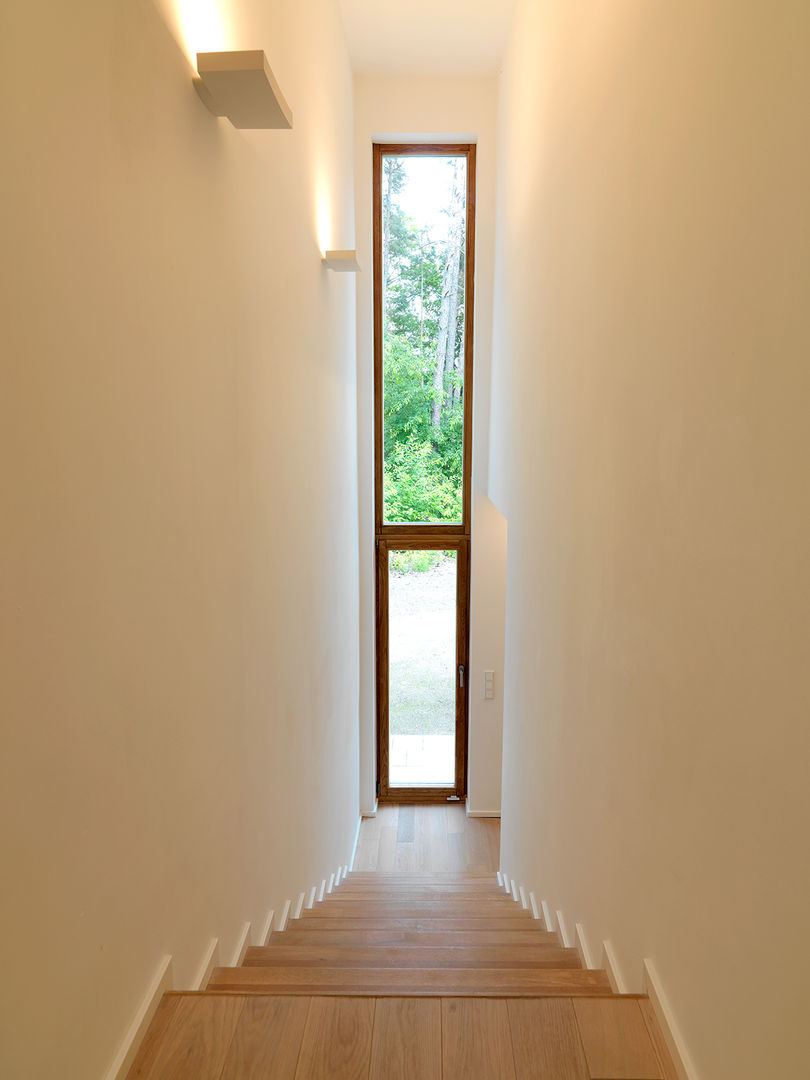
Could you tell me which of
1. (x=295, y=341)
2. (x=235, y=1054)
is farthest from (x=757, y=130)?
(x=295, y=341)

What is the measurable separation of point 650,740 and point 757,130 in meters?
1.31

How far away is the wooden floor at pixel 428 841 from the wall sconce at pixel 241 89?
18.0 feet

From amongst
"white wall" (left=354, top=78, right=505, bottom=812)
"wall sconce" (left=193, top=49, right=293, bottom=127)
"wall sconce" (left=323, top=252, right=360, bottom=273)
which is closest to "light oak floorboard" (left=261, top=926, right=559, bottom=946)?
"wall sconce" (left=193, top=49, right=293, bottom=127)

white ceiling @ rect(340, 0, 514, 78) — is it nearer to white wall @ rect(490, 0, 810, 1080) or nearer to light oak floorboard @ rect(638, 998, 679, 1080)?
white wall @ rect(490, 0, 810, 1080)

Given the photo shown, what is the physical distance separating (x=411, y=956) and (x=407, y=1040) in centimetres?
104

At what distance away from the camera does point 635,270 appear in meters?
2.20

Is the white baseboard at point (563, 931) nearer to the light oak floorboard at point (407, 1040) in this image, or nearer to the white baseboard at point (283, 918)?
the white baseboard at point (283, 918)

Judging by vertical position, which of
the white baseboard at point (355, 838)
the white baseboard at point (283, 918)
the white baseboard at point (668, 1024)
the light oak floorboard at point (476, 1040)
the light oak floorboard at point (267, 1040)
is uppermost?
the light oak floorboard at point (476, 1040)

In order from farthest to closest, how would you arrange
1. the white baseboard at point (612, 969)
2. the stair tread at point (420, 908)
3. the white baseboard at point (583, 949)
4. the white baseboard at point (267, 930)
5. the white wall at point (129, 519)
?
the stair tread at point (420, 908)
the white baseboard at point (267, 930)
the white baseboard at point (583, 949)
the white baseboard at point (612, 969)
the white wall at point (129, 519)

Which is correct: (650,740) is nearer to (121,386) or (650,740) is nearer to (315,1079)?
(315,1079)

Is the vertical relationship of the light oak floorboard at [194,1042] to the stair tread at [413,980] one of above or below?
above

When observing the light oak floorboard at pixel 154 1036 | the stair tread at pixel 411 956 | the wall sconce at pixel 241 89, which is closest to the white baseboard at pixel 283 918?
the stair tread at pixel 411 956

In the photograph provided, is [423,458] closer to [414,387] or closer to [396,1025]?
[414,387]

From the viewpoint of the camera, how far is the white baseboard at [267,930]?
2804 millimetres
